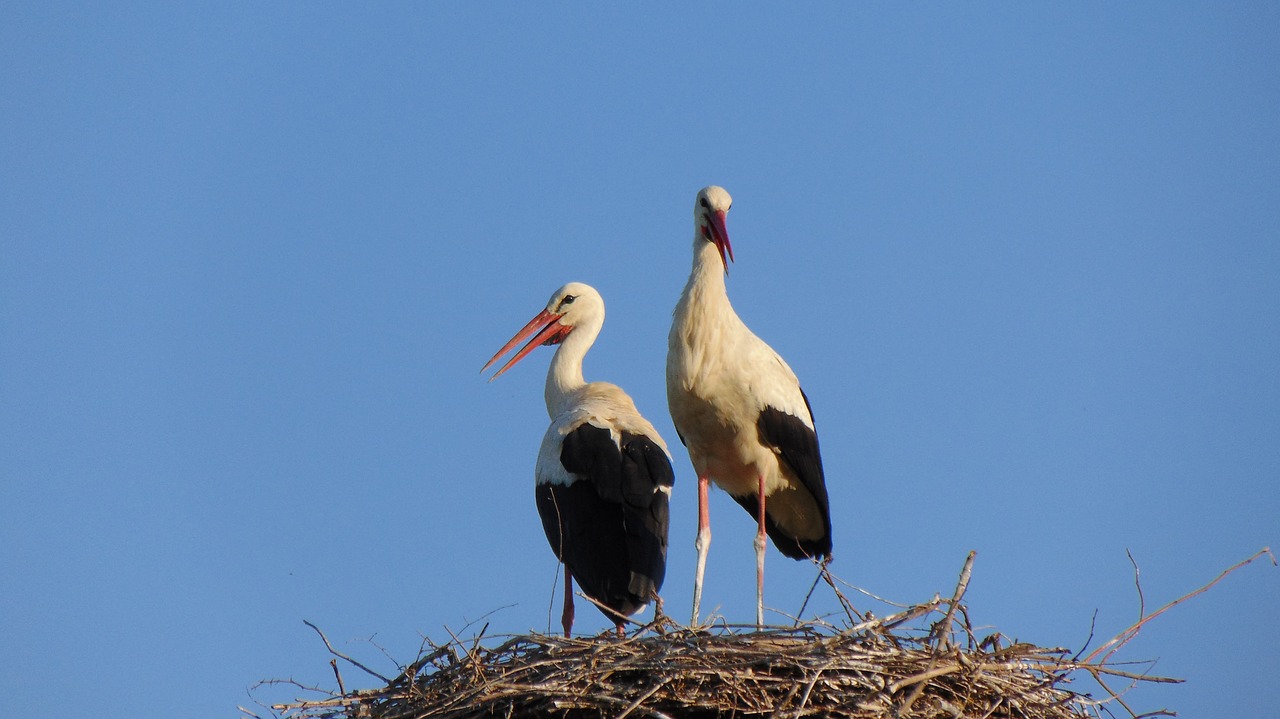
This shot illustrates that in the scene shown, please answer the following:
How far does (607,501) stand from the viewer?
6.45 m

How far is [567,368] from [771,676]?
3.67 m

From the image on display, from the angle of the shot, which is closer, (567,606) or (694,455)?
(567,606)

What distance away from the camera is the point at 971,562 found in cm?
492

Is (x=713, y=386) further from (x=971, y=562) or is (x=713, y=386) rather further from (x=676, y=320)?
(x=971, y=562)

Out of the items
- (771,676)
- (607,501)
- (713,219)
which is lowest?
Answer: (771,676)

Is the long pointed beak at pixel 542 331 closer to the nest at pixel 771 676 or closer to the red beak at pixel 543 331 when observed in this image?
the red beak at pixel 543 331

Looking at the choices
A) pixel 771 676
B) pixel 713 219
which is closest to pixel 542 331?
pixel 713 219

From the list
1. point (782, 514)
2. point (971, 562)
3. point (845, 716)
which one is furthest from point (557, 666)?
point (782, 514)

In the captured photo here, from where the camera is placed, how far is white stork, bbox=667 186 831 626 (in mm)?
6922

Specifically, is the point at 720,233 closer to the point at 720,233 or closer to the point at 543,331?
the point at 720,233

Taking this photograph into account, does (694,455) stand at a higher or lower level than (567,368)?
lower

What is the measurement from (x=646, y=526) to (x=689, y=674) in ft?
5.63

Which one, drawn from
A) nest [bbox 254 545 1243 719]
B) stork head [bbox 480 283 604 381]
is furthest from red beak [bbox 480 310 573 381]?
nest [bbox 254 545 1243 719]

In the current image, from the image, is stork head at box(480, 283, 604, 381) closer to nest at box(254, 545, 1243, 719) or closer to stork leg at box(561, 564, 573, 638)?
stork leg at box(561, 564, 573, 638)
